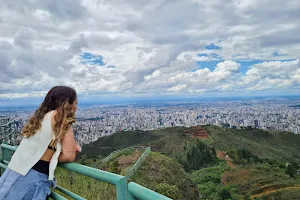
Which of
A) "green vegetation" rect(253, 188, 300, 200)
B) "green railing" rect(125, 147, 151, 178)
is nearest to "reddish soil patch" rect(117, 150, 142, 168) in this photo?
"green railing" rect(125, 147, 151, 178)

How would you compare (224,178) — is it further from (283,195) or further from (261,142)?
(261,142)

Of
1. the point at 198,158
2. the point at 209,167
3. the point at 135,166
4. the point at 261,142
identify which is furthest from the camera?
the point at 261,142

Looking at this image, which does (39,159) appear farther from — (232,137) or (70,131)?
(232,137)

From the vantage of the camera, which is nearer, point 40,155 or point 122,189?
point 122,189

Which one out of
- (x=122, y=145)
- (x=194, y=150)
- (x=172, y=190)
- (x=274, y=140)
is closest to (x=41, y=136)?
(x=172, y=190)

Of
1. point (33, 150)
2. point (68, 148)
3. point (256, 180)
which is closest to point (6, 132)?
point (33, 150)

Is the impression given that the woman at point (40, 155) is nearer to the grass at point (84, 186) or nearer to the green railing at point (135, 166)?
the grass at point (84, 186)

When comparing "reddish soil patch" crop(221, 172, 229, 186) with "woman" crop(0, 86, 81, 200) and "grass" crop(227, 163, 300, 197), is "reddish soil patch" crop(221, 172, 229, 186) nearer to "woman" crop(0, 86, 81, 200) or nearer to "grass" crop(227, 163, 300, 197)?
"grass" crop(227, 163, 300, 197)
